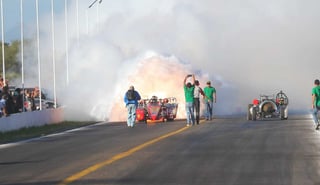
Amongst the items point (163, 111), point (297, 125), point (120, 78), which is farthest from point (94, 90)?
point (297, 125)

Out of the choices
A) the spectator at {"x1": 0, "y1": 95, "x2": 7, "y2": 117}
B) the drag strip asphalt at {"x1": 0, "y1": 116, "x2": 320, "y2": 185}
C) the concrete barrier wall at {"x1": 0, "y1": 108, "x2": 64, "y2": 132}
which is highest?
the spectator at {"x1": 0, "y1": 95, "x2": 7, "y2": 117}

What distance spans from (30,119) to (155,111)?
5.78m

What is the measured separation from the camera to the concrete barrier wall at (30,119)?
1380 inches

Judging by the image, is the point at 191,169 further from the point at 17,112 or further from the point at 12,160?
the point at 17,112

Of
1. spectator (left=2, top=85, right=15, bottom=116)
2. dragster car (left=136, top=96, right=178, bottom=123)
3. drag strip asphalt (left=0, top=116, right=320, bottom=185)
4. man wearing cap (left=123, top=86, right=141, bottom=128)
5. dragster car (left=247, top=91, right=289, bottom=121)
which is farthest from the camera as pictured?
dragster car (left=136, top=96, right=178, bottom=123)

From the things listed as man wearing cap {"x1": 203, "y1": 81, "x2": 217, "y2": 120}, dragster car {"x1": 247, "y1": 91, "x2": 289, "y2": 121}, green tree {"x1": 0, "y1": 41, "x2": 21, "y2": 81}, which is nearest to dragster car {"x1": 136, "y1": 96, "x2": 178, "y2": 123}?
man wearing cap {"x1": 203, "y1": 81, "x2": 217, "y2": 120}

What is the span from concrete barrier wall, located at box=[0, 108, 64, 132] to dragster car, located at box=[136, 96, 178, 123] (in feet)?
15.2

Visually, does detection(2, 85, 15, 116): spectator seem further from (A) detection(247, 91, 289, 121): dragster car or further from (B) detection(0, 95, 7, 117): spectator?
(A) detection(247, 91, 289, 121): dragster car

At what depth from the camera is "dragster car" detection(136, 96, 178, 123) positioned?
130ft

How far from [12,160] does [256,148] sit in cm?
628

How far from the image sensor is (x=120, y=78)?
51.4 m

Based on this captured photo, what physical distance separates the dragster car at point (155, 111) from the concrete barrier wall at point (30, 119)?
463cm

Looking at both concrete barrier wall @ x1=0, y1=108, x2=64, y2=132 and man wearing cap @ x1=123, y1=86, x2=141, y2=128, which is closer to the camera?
concrete barrier wall @ x1=0, y1=108, x2=64, y2=132

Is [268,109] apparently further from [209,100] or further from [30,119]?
[30,119]
